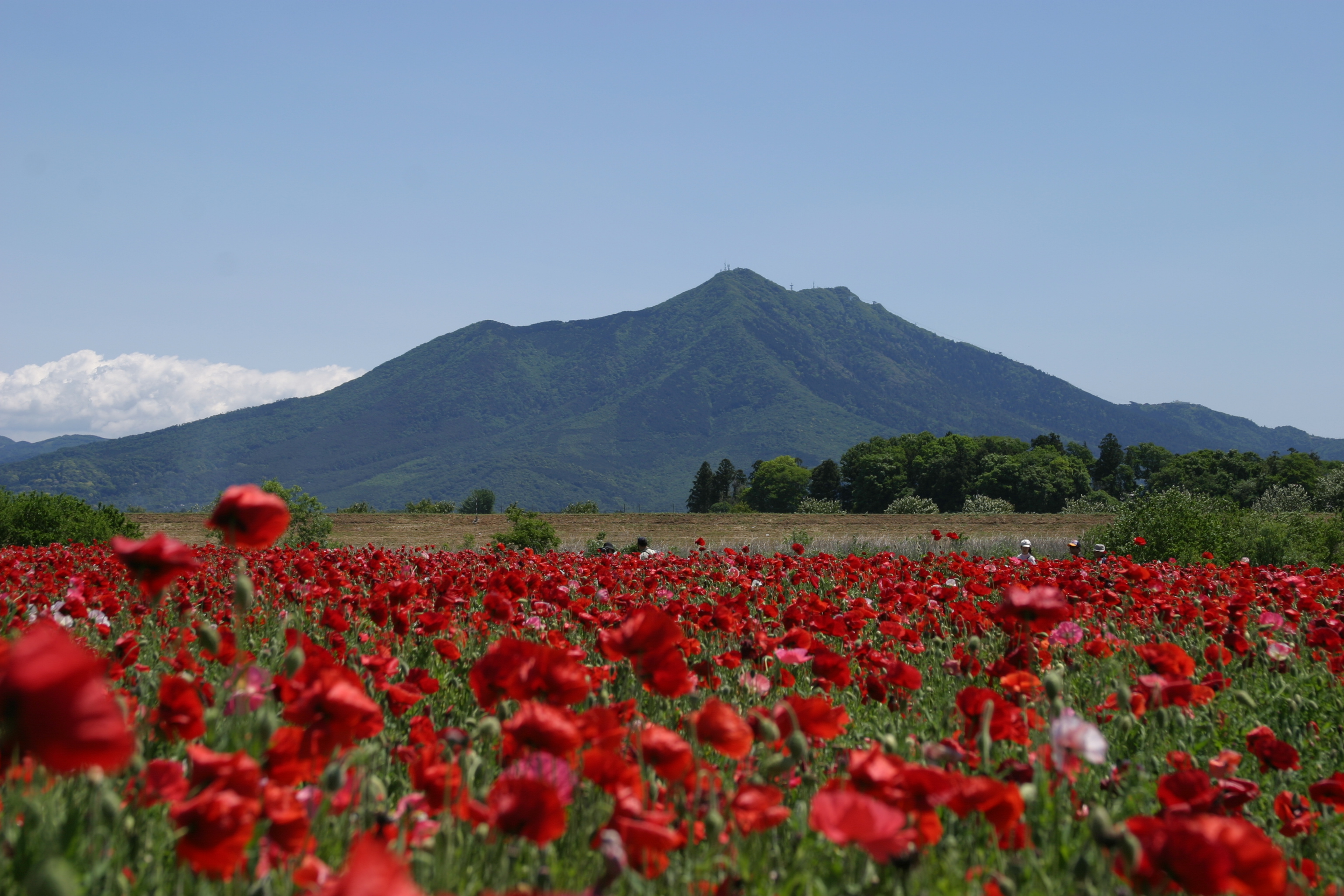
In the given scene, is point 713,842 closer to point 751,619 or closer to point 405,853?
point 405,853

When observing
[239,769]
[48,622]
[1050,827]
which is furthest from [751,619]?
[48,622]

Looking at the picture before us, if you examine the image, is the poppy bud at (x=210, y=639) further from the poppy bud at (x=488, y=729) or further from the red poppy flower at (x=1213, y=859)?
the red poppy flower at (x=1213, y=859)

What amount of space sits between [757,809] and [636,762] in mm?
558

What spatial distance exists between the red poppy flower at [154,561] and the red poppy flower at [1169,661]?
120 inches

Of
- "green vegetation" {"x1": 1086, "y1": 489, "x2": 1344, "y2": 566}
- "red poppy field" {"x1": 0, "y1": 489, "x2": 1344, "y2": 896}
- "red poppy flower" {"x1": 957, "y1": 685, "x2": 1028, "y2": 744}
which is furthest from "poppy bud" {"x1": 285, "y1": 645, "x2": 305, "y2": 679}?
"green vegetation" {"x1": 1086, "y1": 489, "x2": 1344, "y2": 566}

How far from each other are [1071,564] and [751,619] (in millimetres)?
4972

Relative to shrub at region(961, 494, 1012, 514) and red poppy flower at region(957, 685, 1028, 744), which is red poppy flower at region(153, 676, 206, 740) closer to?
red poppy flower at region(957, 685, 1028, 744)

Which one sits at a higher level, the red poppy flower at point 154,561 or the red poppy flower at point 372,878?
the red poppy flower at point 154,561

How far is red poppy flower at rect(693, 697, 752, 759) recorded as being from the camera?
1.99 m

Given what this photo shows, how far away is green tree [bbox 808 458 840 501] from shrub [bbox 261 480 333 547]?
278 ft

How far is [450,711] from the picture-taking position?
3971 millimetres

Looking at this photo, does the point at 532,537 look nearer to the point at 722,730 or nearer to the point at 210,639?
the point at 210,639

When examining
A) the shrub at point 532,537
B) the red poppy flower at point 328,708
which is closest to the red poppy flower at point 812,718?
the red poppy flower at point 328,708

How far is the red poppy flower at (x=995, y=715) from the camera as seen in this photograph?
2555 millimetres
